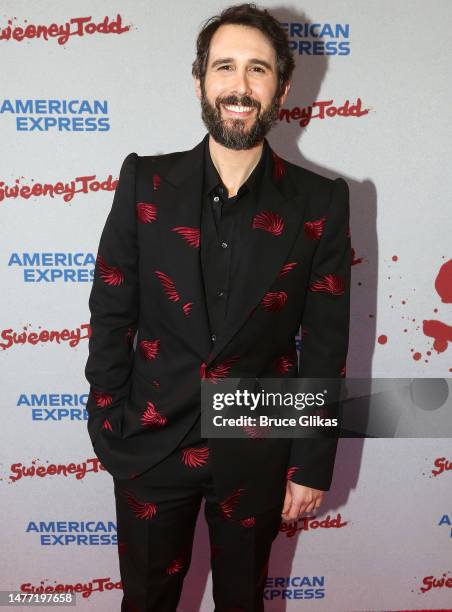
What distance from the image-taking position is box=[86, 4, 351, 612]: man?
4.93 feet

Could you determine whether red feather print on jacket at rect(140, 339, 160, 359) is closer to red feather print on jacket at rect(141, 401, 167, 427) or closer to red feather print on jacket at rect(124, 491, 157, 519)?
red feather print on jacket at rect(141, 401, 167, 427)

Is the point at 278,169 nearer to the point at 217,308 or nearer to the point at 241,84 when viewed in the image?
the point at 241,84

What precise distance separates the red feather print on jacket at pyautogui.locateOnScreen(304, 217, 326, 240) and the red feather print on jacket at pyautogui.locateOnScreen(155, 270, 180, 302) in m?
0.39

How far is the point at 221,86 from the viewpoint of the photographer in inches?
59.0

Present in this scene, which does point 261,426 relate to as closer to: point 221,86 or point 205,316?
point 205,316

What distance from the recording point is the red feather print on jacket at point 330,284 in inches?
62.1

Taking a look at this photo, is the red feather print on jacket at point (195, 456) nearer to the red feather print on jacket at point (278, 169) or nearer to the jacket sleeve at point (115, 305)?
the jacket sleeve at point (115, 305)

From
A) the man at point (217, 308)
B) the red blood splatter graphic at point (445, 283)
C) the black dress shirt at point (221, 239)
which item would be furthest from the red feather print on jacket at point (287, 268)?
the red blood splatter graphic at point (445, 283)

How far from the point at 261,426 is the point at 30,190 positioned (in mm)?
1201

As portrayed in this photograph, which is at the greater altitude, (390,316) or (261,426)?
(390,316)

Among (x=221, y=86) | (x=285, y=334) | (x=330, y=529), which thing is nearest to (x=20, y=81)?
(x=221, y=86)

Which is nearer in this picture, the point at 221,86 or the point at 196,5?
the point at 221,86

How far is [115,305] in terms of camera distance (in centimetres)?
160

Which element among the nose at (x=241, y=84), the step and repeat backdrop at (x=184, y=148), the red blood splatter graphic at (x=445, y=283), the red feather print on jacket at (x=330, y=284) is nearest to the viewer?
the nose at (x=241, y=84)
